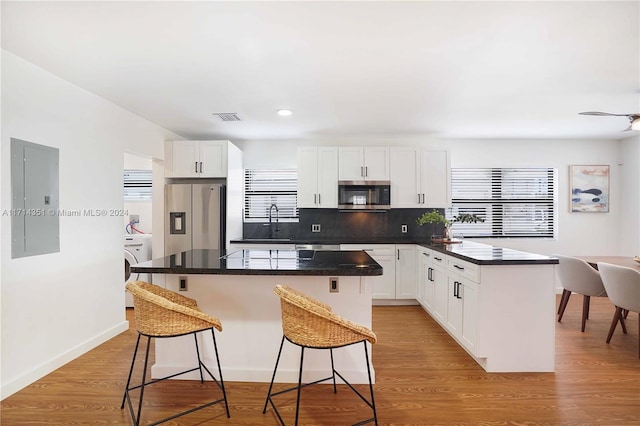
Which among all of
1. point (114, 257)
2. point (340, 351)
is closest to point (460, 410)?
point (340, 351)

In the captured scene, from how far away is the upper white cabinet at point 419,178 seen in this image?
17.0ft

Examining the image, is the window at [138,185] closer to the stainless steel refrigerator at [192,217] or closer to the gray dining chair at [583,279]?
the stainless steel refrigerator at [192,217]

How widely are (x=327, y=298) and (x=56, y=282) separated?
2277 millimetres

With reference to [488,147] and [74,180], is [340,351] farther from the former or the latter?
[488,147]

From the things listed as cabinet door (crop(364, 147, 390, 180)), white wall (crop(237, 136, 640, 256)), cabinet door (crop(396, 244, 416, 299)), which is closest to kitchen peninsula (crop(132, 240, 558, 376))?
cabinet door (crop(396, 244, 416, 299))

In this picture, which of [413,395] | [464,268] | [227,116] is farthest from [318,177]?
[413,395]

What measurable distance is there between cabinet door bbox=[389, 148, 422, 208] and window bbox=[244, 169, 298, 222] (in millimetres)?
1536

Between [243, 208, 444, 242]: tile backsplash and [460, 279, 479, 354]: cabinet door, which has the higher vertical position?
[243, 208, 444, 242]: tile backsplash

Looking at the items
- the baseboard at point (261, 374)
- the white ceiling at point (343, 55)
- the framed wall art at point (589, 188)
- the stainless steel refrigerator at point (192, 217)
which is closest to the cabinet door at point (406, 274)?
the white ceiling at point (343, 55)

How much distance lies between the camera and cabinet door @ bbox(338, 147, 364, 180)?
518cm

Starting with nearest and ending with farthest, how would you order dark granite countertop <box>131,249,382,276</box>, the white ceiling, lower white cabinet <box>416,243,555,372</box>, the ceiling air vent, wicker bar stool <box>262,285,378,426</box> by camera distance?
wicker bar stool <box>262,285,378,426</box> < the white ceiling < dark granite countertop <box>131,249,382,276</box> < lower white cabinet <box>416,243,555,372</box> < the ceiling air vent

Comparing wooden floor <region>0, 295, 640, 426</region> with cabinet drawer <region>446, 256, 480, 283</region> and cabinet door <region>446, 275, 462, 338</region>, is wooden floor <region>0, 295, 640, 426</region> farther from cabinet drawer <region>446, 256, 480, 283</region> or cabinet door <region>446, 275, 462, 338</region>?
cabinet drawer <region>446, 256, 480, 283</region>

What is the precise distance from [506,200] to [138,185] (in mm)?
5900

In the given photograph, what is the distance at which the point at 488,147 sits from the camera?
18.3 ft
